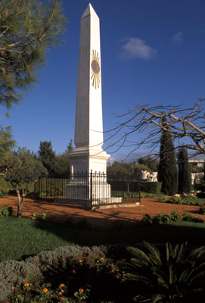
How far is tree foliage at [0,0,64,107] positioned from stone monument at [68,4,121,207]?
6.84 m

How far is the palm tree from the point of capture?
3.83 m

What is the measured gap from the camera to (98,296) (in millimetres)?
4395

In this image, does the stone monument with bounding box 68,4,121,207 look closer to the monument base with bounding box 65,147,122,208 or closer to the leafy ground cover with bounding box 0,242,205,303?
the monument base with bounding box 65,147,122,208

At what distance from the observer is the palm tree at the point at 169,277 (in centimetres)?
383

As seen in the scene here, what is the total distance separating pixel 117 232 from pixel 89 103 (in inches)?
332

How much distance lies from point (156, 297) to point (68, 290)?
1.35 metres

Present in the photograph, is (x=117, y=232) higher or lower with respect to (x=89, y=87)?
lower

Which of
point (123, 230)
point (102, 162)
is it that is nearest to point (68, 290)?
point (123, 230)

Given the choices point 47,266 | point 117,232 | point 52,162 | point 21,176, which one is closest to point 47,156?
point 52,162

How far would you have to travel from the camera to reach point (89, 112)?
17047mm

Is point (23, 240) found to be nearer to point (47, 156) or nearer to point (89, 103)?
point (89, 103)

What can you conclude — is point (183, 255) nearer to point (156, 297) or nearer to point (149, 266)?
point (149, 266)

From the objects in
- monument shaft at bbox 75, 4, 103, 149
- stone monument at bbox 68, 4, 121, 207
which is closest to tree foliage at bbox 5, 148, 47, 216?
stone monument at bbox 68, 4, 121, 207

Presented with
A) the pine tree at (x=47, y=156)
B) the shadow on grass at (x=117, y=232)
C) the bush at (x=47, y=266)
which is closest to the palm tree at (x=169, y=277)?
the bush at (x=47, y=266)
